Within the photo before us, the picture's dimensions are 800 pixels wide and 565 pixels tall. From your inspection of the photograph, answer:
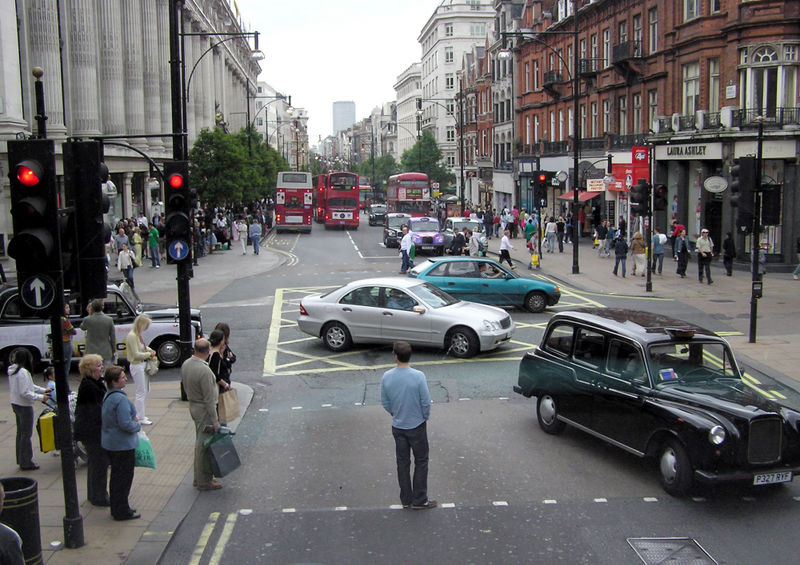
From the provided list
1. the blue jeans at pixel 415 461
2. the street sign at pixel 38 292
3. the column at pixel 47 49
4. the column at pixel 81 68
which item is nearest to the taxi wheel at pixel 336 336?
the blue jeans at pixel 415 461

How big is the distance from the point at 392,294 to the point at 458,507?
26.2ft

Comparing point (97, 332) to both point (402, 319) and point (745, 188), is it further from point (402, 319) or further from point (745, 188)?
point (745, 188)

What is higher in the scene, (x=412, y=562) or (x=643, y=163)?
(x=643, y=163)

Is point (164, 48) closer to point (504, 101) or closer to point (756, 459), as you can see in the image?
point (504, 101)

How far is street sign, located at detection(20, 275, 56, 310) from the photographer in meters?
6.77

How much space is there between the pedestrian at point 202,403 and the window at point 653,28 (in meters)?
33.6

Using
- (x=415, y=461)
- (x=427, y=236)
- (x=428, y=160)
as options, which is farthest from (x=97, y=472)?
(x=428, y=160)

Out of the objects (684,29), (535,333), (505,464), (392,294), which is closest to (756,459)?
(505,464)

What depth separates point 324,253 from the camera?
41.5 metres

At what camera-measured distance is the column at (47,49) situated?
104 feet

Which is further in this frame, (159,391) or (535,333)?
(535,333)

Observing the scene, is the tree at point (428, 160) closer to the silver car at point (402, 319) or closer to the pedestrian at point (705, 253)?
the pedestrian at point (705, 253)

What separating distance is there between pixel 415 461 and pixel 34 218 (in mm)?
4152

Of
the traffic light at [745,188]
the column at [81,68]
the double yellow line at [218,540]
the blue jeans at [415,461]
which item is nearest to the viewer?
the double yellow line at [218,540]
